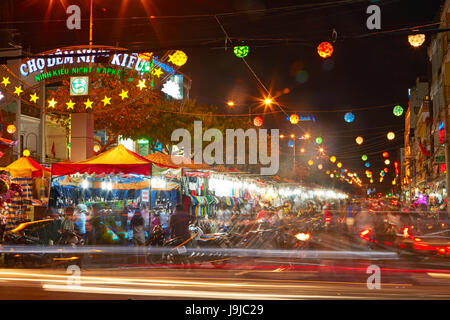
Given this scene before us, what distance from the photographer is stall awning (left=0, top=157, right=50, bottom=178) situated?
19688mm

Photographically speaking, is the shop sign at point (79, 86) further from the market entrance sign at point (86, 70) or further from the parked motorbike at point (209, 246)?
the parked motorbike at point (209, 246)

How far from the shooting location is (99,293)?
912 centimetres

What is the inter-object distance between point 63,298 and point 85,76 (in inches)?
427

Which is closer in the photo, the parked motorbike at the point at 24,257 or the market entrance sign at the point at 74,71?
the parked motorbike at the point at 24,257

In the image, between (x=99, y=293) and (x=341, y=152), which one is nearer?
(x=99, y=293)

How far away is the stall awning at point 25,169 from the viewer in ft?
64.6

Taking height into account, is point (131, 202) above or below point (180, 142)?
below

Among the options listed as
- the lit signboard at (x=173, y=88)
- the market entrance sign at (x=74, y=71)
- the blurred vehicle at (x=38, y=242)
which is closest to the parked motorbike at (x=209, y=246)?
the blurred vehicle at (x=38, y=242)

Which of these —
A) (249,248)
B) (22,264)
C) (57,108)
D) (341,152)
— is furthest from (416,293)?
(341,152)

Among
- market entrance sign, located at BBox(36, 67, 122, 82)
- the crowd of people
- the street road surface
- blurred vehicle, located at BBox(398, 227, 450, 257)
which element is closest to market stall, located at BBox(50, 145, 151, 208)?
the crowd of people

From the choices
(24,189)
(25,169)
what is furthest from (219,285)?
(25,169)

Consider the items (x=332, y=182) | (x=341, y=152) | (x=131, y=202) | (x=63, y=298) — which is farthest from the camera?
(x=332, y=182)
